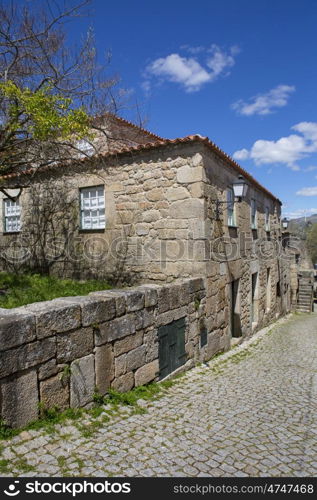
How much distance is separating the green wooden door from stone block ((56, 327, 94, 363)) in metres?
1.54

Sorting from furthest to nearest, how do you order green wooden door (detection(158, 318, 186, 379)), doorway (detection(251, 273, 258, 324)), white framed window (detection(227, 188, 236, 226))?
doorway (detection(251, 273, 258, 324)), white framed window (detection(227, 188, 236, 226)), green wooden door (detection(158, 318, 186, 379))

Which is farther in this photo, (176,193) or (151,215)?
(151,215)

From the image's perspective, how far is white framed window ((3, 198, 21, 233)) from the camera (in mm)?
10086

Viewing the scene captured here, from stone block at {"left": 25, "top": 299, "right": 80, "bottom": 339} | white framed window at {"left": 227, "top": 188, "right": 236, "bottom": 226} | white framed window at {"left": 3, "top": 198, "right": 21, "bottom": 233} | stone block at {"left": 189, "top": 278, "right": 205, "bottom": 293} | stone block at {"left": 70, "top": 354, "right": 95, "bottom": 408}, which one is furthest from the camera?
white framed window at {"left": 3, "top": 198, "right": 21, "bottom": 233}

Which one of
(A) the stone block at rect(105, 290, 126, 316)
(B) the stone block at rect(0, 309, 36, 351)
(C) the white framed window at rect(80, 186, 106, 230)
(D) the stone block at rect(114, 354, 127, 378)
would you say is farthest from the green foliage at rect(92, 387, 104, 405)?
(C) the white framed window at rect(80, 186, 106, 230)

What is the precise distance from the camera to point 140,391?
173 inches

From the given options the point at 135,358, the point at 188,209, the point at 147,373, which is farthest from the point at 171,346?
the point at 188,209

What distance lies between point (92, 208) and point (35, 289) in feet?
8.95

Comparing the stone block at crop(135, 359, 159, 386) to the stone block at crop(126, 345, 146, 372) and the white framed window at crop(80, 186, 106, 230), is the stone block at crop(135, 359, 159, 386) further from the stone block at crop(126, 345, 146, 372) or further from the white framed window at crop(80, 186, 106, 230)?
the white framed window at crop(80, 186, 106, 230)

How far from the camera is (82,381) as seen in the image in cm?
356

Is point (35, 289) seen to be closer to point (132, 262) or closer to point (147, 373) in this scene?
point (132, 262)

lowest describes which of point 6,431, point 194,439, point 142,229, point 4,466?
point 194,439
